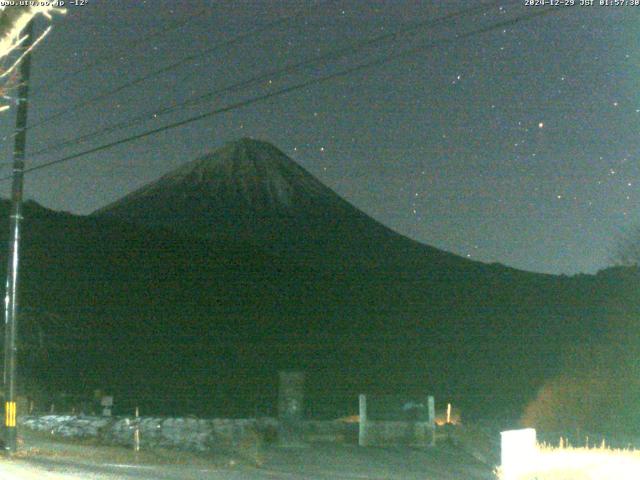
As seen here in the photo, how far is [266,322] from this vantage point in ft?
184

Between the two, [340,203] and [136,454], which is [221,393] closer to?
[136,454]

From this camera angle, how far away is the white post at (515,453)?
13.0 metres

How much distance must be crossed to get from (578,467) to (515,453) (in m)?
1.02

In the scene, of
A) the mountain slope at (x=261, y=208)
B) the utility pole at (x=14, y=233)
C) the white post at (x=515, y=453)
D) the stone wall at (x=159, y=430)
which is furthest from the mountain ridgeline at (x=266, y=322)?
the mountain slope at (x=261, y=208)

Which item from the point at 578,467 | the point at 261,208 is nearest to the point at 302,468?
the point at 578,467

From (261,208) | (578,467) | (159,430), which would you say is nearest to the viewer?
(578,467)

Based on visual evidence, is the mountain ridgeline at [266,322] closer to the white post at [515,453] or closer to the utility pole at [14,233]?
the utility pole at [14,233]

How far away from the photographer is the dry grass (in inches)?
495

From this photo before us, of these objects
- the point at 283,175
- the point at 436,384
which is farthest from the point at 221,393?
the point at 283,175

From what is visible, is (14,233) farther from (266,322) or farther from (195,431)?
(266,322)

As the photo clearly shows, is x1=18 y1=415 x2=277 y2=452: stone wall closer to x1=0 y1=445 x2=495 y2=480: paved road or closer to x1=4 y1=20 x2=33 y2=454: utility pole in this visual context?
x1=0 y1=445 x2=495 y2=480: paved road

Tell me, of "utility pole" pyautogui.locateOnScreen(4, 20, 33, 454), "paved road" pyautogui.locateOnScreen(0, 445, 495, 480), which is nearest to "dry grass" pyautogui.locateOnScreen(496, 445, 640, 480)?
"paved road" pyautogui.locateOnScreen(0, 445, 495, 480)

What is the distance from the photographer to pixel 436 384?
148 ft

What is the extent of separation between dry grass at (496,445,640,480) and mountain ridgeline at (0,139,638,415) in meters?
23.0
